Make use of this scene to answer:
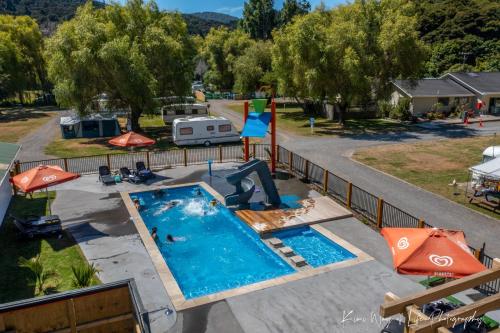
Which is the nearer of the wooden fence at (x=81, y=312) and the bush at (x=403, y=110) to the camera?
the wooden fence at (x=81, y=312)

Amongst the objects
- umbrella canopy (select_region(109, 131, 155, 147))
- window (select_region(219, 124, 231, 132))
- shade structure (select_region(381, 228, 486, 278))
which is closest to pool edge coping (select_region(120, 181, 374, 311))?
shade structure (select_region(381, 228, 486, 278))

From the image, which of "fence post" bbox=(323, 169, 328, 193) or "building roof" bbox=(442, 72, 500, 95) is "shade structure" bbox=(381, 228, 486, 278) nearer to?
"fence post" bbox=(323, 169, 328, 193)

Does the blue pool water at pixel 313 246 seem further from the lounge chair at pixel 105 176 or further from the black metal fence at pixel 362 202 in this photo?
the lounge chair at pixel 105 176

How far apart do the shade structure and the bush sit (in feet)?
123

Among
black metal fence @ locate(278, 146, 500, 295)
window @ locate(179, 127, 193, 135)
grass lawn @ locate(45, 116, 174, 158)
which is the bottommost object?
black metal fence @ locate(278, 146, 500, 295)

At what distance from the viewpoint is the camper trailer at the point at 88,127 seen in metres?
36.8

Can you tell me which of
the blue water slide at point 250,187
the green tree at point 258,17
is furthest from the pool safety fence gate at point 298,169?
the green tree at point 258,17

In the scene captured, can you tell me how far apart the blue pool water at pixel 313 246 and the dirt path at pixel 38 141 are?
68.8 feet

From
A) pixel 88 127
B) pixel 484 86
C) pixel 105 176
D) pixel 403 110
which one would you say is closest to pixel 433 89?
pixel 403 110

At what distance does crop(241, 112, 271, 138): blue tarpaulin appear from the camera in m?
22.1

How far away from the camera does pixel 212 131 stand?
33.0 meters

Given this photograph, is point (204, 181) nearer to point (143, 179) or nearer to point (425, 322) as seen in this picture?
point (143, 179)

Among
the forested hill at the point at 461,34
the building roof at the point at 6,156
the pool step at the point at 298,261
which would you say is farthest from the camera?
the forested hill at the point at 461,34

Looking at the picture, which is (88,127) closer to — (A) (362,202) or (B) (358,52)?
(B) (358,52)
